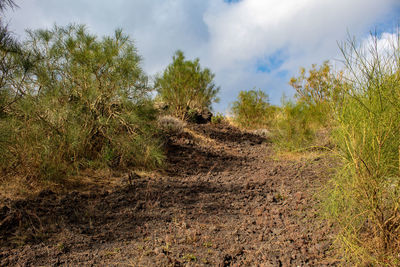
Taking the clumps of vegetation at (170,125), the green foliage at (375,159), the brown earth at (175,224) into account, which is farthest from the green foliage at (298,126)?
the green foliage at (375,159)

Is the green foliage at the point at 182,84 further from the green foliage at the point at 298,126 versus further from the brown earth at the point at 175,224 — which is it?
the brown earth at the point at 175,224

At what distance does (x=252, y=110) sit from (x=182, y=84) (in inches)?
136

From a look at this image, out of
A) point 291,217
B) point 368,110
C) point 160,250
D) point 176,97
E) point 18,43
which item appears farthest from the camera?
point 176,97

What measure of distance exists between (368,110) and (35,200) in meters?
4.15

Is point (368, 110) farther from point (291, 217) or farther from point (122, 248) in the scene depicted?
point (122, 248)

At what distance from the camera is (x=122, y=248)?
3.31 meters

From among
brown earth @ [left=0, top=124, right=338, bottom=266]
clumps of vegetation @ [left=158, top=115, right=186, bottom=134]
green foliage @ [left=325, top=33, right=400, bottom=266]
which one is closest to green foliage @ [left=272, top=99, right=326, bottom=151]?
brown earth @ [left=0, top=124, right=338, bottom=266]

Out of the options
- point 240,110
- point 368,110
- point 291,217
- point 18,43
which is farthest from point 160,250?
point 240,110

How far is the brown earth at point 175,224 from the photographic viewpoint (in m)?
3.07

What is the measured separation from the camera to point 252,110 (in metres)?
14.1

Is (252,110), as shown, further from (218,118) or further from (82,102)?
(82,102)

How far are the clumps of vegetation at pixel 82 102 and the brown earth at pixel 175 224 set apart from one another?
76 cm

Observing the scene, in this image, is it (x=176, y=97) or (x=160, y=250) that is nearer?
(x=160, y=250)

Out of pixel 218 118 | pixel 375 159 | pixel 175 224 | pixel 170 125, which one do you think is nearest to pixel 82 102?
pixel 175 224
